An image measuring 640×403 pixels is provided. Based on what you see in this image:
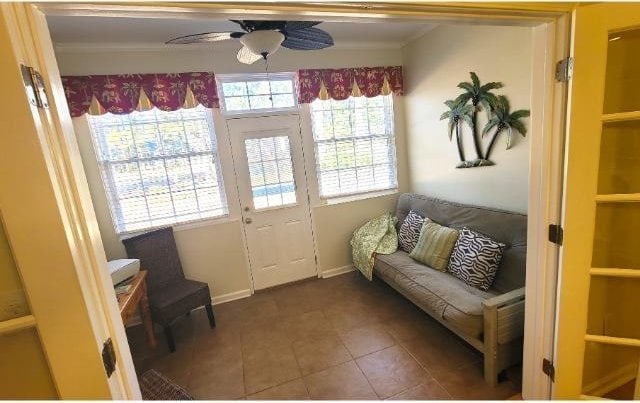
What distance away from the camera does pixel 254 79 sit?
3.01 m

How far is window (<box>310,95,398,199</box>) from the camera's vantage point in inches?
132

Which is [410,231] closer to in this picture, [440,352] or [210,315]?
[440,352]

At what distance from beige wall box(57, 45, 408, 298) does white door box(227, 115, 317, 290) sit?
0.12 m

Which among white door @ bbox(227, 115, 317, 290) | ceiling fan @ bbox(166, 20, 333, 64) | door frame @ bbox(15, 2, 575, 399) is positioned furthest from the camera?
white door @ bbox(227, 115, 317, 290)

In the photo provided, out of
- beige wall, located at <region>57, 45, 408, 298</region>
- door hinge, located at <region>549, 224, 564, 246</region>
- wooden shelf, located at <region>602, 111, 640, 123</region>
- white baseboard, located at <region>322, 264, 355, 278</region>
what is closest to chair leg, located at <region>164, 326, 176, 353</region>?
beige wall, located at <region>57, 45, 408, 298</region>

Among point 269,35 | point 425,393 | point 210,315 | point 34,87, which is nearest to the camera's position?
point 34,87

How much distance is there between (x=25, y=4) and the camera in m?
0.69

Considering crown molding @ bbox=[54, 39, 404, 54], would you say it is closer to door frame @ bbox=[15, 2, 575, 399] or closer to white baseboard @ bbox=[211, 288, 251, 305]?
door frame @ bbox=[15, 2, 575, 399]

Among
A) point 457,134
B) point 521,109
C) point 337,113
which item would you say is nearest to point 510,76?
point 521,109

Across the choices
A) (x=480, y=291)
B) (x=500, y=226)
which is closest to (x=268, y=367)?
(x=480, y=291)

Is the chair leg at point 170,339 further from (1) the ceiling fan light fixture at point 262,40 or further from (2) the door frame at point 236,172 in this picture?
(1) the ceiling fan light fixture at point 262,40

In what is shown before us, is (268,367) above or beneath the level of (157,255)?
beneath

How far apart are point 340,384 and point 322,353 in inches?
13.0

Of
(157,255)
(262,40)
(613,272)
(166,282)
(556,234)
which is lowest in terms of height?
(166,282)
